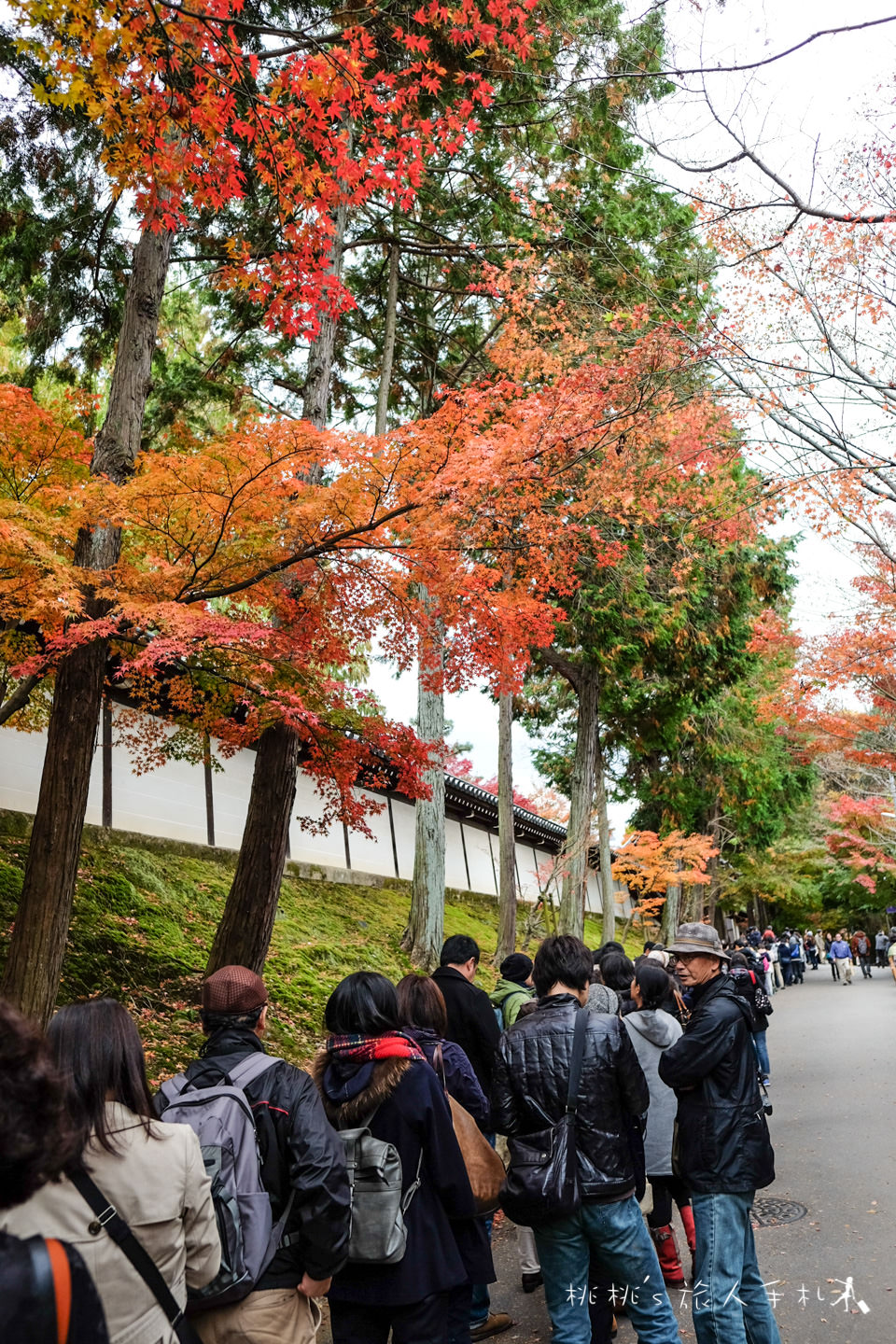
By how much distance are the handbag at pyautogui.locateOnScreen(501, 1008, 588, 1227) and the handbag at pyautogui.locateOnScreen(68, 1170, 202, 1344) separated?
1.54 metres

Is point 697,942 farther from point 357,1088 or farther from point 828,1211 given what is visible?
point 828,1211

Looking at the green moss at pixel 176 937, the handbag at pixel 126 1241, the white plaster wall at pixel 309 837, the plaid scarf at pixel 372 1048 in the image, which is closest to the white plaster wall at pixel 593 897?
the white plaster wall at pixel 309 837

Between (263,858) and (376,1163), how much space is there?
580 centimetres

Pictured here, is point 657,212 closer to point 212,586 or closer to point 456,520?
point 456,520

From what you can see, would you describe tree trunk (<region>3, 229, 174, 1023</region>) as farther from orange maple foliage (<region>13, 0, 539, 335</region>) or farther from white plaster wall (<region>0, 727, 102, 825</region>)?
white plaster wall (<region>0, 727, 102, 825</region>)

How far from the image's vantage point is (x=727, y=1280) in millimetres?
3477

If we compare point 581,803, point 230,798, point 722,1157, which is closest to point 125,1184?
point 722,1157

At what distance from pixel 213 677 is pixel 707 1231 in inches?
243

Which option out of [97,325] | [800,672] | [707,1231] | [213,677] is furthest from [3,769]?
[800,672]

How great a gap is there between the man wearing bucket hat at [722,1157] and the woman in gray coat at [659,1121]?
1.48 meters

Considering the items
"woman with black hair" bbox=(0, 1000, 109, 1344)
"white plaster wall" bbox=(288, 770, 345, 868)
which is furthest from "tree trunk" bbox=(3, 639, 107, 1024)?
"white plaster wall" bbox=(288, 770, 345, 868)

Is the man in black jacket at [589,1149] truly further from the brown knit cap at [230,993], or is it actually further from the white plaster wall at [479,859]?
the white plaster wall at [479,859]

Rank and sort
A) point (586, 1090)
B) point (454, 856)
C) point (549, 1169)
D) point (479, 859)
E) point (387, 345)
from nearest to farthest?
1. point (549, 1169)
2. point (586, 1090)
3. point (387, 345)
4. point (454, 856)
5. point (479, 859)

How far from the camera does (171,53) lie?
247 inches
